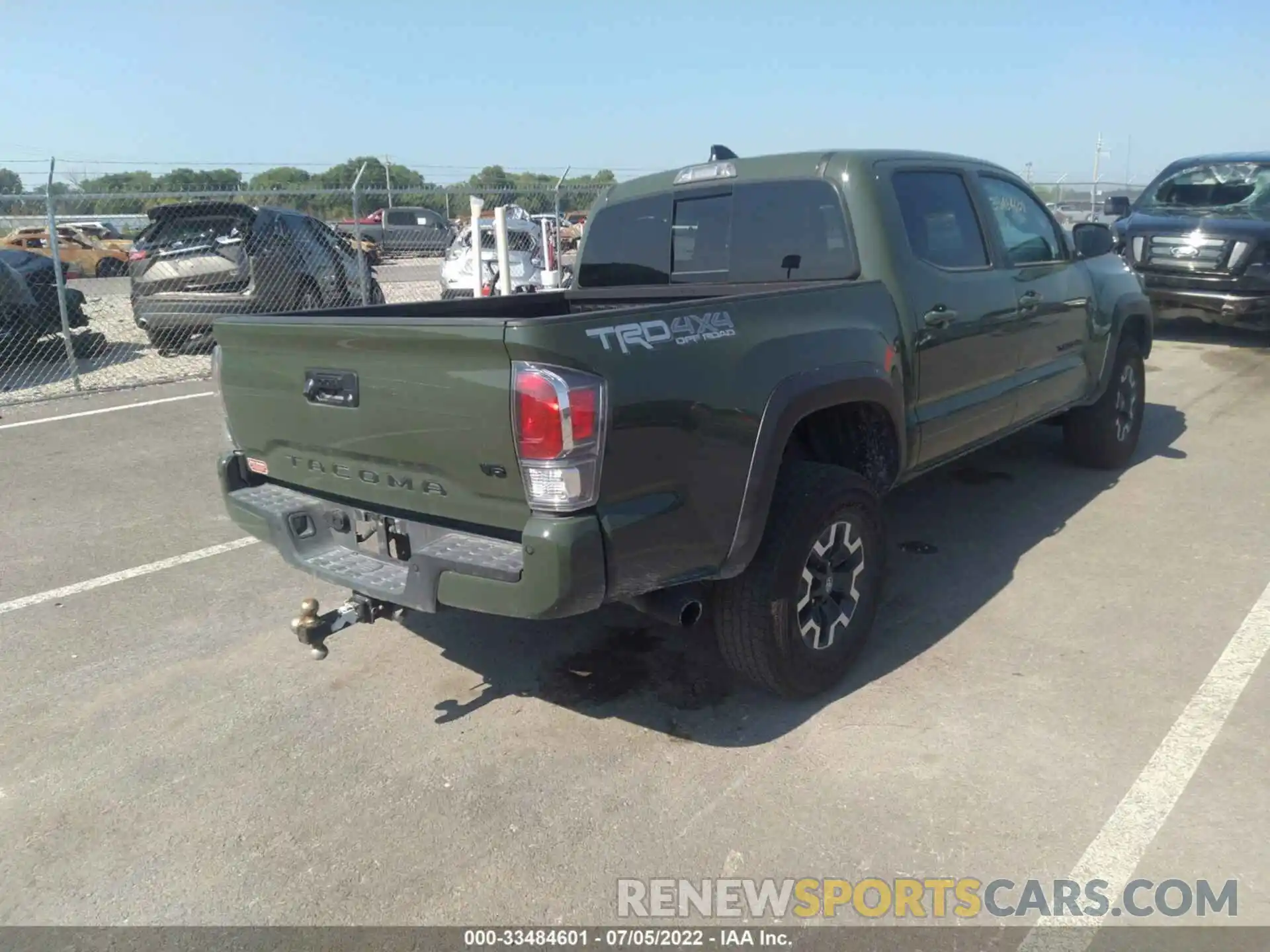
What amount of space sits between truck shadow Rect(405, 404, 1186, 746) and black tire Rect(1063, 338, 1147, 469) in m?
0.47

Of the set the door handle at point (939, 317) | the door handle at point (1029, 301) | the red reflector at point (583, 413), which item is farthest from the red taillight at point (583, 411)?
the door handle at point (1029, 301)

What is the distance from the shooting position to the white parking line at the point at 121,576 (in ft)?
15.2

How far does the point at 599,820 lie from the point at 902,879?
897mm

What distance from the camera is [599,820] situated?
2.96 metres

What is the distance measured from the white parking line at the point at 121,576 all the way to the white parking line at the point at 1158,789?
11.7 feet

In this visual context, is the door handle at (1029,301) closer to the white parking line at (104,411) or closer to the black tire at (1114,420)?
the black tire at (1114,420)

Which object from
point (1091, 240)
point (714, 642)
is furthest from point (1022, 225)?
point (714, 642)

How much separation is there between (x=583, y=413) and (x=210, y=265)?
9.17 metres

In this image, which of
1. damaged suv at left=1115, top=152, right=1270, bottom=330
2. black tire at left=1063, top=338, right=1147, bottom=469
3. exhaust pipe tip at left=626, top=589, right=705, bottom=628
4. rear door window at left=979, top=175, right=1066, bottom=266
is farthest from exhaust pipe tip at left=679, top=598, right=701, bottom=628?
damaged suv at left=1115, top=152, right=1270, bottom=330

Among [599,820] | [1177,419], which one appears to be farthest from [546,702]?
[1177,419]

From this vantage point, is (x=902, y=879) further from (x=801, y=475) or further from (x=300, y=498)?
(x=300, y=498)

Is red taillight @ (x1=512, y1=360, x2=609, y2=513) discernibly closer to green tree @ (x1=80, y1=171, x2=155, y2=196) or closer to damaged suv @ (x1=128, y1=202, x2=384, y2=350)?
damaged suv @ (x1=128, y1=202, x2=384, y2=350)

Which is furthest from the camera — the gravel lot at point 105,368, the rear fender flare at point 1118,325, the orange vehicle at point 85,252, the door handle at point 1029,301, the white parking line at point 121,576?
the orange vehicle at point 85,252

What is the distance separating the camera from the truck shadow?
11.8 ft
